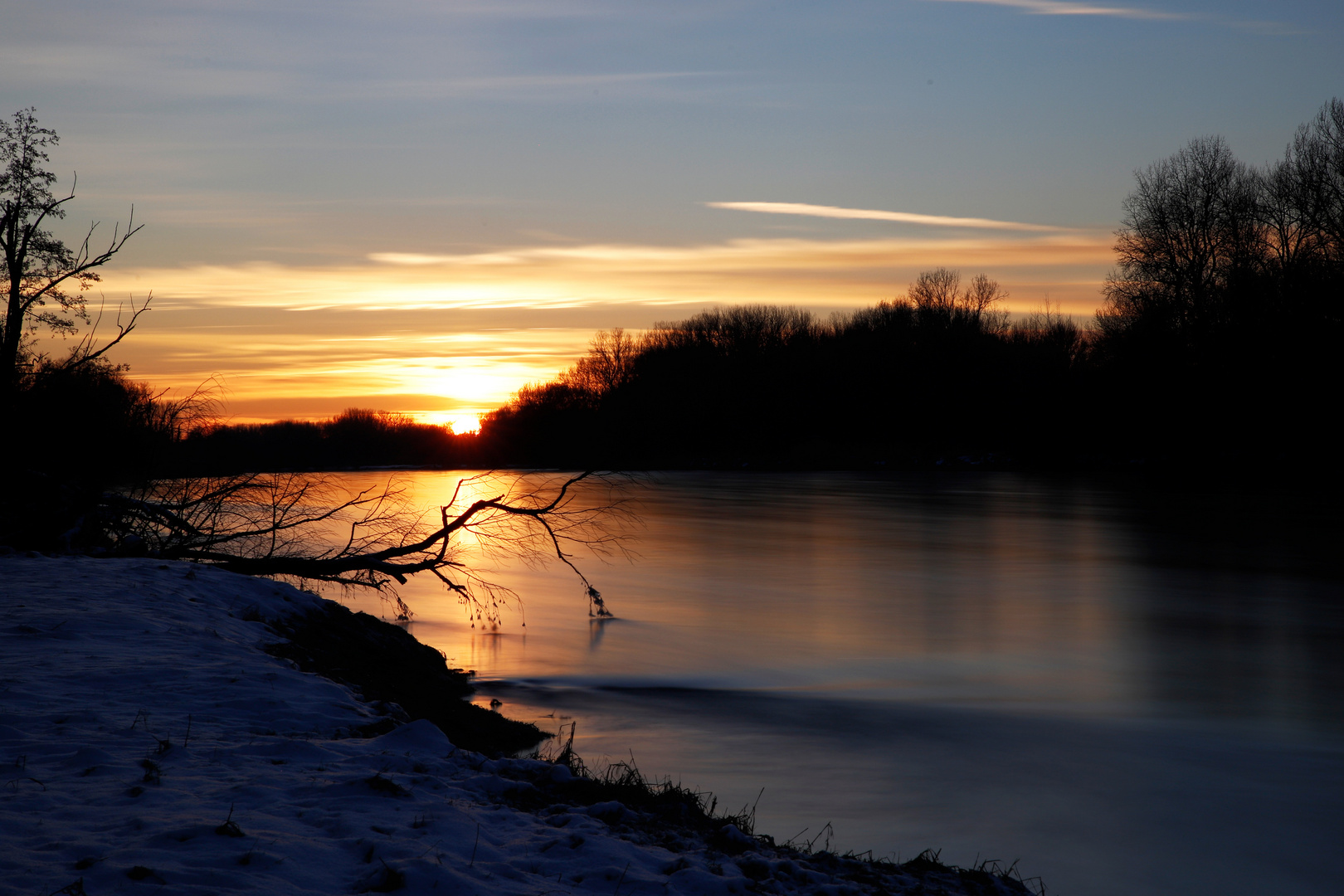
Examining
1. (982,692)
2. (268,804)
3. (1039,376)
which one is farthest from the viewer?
(1039,376)

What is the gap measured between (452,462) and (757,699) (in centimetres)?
8795

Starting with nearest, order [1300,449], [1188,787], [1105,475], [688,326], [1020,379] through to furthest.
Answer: [1188,787], [1300,449], [1105,475], [1020,379], [688,326]

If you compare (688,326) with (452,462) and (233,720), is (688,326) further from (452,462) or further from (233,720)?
(233,720)

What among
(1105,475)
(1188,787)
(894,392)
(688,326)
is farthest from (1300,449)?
(688,326)

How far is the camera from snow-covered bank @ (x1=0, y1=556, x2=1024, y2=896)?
414 centimetres

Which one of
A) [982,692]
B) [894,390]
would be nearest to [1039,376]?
[894,390]

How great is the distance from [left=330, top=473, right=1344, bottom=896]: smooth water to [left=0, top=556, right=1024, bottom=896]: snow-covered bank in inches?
97.2

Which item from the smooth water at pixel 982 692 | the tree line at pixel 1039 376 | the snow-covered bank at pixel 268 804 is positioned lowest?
the smooth water at pixel 982 692

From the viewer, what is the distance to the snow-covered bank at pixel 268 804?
4.14m

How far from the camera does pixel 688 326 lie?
103938 millimetres

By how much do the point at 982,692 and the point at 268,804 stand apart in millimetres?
9821

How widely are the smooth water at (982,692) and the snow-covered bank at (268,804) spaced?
247 cm

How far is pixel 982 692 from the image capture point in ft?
40.4

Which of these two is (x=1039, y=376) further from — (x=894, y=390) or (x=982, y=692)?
(x=982, y=692)
